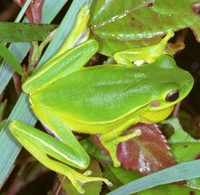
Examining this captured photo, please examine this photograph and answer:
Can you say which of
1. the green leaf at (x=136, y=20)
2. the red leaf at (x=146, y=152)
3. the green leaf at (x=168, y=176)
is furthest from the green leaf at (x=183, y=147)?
the green leaf at (x=136, y=20)

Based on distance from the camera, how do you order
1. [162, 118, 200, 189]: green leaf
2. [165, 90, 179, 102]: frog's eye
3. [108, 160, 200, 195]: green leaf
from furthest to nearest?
[162, 118, 200, 189]: green leaf, [165, 90, 179, 102]: frog's eye, [108, 160, 200, 195]: green leaf

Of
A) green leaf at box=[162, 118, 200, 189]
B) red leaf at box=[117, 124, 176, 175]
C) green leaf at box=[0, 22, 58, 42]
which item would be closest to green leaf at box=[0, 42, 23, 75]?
green leaf at box=[0, 22, 58, 42]

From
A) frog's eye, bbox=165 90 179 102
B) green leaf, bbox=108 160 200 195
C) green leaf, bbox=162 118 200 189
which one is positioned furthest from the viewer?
green leaf, bbox=162 118 200 189

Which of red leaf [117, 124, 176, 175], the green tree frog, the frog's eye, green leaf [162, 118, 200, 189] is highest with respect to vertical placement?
the green tree frog

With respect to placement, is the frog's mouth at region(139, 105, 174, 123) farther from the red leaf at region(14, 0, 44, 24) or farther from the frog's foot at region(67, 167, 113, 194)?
the red leaf at region(14, 0, 44, 24)

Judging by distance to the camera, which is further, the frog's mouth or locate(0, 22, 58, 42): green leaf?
the frog's mouth

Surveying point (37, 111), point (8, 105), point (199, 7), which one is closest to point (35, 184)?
point (8, 105)

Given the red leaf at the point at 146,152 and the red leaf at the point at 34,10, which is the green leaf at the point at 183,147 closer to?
the red leaf at the point at 146,152

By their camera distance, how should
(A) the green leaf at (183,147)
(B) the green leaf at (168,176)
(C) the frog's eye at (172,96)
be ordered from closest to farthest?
(B) the green leaf at (168,176)
(C) the frog's eye at (172,96)
(A) the green leaf at (183,147)
